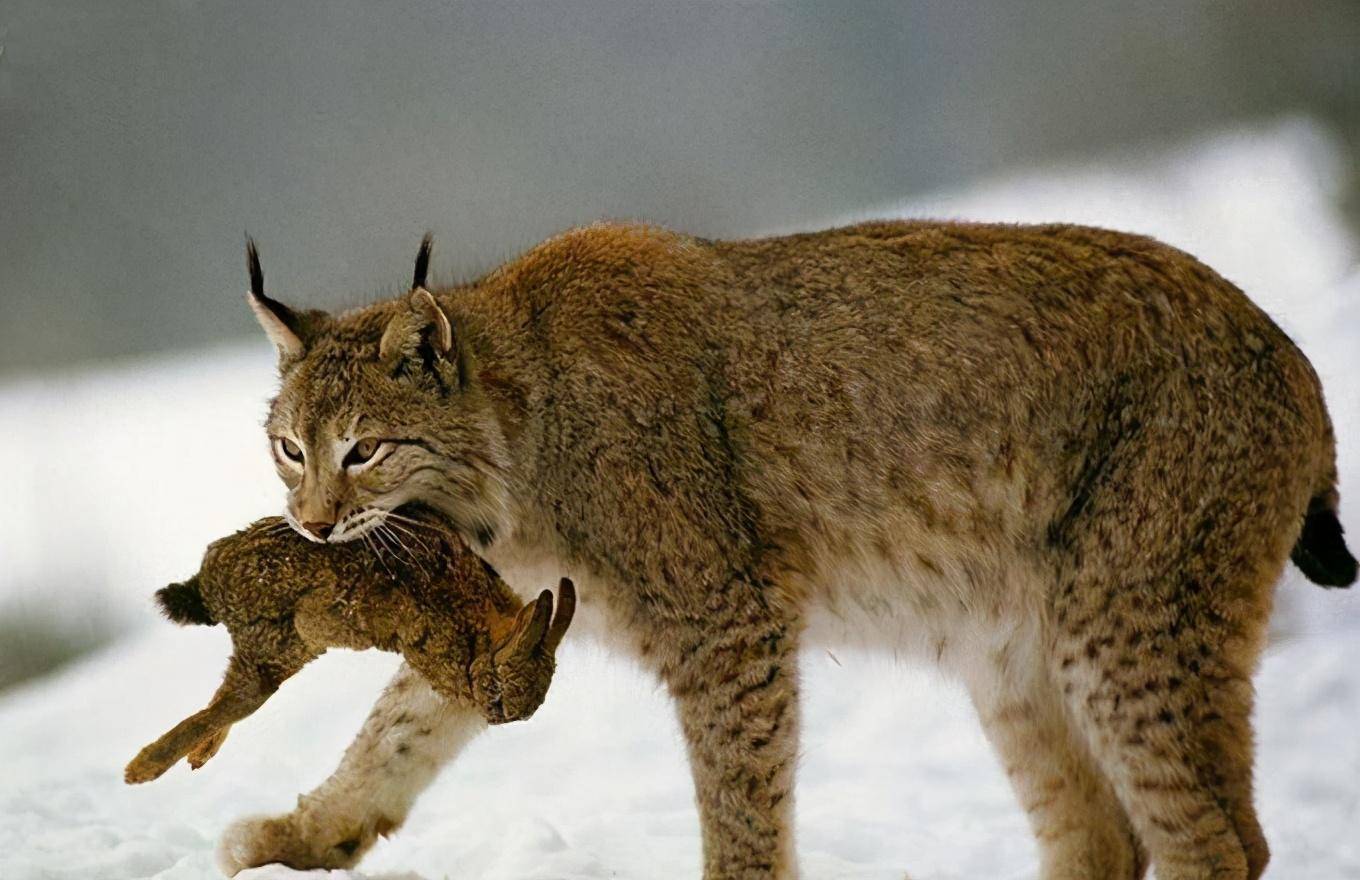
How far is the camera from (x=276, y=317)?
3387mm

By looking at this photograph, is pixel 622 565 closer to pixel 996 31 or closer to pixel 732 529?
pixel 732 529

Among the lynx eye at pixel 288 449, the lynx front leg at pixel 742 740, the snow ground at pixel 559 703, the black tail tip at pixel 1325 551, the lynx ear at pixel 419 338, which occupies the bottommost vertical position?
the snow ground at pixel 559 703

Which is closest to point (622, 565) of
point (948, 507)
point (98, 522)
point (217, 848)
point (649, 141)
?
point (948, 507)

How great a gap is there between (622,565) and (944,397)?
807mm

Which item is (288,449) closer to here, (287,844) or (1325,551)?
(287,844)

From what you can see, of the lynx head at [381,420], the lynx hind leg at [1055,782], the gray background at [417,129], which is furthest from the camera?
the gray background at [417,129]

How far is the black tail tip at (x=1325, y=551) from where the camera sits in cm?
344

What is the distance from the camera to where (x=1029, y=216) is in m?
5.47

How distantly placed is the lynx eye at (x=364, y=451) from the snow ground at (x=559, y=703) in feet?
3.74

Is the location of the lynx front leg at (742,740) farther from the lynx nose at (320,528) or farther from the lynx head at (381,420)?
the lynx nose at (320,528)

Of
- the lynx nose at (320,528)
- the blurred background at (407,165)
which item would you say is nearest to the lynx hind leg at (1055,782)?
the blurred background at (407,165)

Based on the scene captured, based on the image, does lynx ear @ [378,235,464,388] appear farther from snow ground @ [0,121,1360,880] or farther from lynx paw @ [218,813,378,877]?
snow ground @ [0,121,1360,880]

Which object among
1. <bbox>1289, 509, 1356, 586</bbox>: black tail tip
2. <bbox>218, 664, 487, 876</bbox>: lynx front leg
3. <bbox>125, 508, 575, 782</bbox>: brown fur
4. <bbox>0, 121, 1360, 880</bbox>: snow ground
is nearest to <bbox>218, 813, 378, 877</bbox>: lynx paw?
<bbox>218, 664, 487, 876</bbox>: lynx front leg

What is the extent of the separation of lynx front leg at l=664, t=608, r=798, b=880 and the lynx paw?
0.87m
